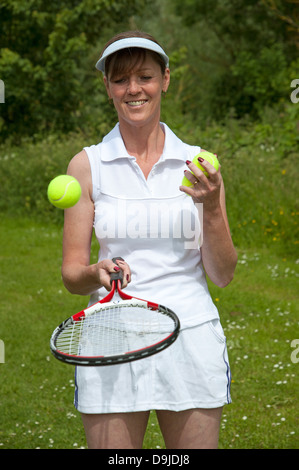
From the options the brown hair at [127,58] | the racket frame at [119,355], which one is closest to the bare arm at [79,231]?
the racket frame at [119,355]

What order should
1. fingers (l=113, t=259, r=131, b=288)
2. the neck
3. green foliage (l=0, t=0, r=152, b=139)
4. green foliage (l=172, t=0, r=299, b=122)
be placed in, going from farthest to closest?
green foliage (l=172, t=0, r=299, b=122) → green foliage (l=0, t=0, r=152, b=139) → the neck → fingers (l=113, t=259, r=131, b=288)

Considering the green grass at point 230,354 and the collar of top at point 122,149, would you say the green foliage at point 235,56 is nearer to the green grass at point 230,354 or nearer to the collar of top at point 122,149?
the green grass at point 230,354

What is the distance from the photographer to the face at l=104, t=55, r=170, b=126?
2.74m

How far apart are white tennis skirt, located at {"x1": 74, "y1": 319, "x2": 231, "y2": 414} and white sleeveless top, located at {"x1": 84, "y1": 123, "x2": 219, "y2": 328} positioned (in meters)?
0.11

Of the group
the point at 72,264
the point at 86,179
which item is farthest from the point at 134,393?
the point at 86,179

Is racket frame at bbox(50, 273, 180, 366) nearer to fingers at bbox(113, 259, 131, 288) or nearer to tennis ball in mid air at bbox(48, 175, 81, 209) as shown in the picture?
fingers at bbox(113, 259, 131, 288)

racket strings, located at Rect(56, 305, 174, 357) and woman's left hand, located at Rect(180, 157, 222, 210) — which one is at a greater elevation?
woman's left hand, located at Rect(180, 157, 222, 210)

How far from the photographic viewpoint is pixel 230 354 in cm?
689

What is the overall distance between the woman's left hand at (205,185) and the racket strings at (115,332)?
18.2 inches

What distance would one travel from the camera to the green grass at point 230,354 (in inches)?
217

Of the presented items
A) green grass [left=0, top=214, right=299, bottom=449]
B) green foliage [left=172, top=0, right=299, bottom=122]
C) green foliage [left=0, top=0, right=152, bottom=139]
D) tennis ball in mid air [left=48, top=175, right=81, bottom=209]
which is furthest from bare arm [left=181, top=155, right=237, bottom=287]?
green foliage [left=172, top=0, right=299, bottom=122]

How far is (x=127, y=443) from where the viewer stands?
8.61 ft
